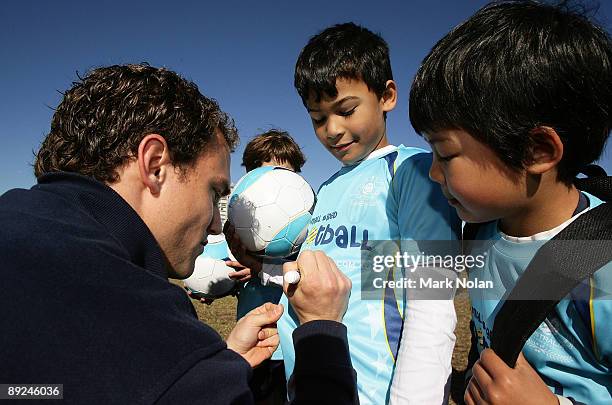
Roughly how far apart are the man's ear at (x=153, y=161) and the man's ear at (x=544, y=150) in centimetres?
149

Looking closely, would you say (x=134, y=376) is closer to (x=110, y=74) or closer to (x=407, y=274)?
(x=407, y=274)

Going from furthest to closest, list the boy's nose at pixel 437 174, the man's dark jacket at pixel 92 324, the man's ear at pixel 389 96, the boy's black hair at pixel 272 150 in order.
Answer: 1. the boy's black hair at pixel 272 150
2. the man's ear at pixel 389 96
3. the boy's nose at pixel 437 174
4. the man's dark jacket at pixel 92 324

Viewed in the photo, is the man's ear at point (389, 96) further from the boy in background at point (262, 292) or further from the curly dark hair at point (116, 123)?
the boy in background at point (262, 292)

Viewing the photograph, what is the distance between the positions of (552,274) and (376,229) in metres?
0.91

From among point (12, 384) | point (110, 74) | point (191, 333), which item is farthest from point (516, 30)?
point (12, 384)

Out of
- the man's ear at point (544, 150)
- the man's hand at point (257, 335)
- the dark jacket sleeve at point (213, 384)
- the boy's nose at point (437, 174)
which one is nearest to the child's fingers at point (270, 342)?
the man's hand at point (257, 335)

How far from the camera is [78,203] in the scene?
1273mm

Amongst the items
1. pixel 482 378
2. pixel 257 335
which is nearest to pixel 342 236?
pixel 257 335

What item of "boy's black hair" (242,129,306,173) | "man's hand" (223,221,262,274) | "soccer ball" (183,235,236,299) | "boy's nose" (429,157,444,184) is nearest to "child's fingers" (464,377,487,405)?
"boy's nose" (429,157,444,184)

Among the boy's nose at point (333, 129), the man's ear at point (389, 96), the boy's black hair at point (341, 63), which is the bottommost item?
the boy's nose at point (333, 129)

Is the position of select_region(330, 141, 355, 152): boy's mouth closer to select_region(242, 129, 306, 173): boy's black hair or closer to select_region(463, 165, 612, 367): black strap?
select_region(463, 165, 612, 367): black strap

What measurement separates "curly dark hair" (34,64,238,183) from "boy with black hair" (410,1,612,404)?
3.50ft

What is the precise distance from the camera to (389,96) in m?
2.67

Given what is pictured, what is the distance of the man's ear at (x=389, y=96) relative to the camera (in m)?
2.64
